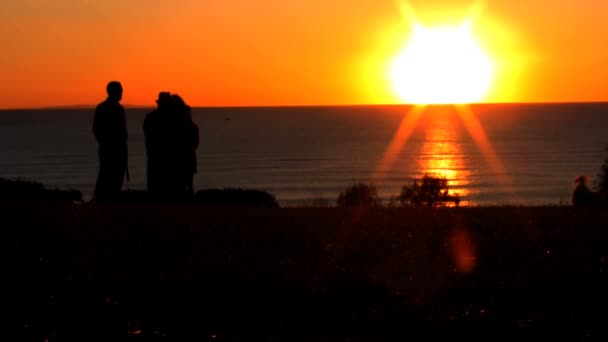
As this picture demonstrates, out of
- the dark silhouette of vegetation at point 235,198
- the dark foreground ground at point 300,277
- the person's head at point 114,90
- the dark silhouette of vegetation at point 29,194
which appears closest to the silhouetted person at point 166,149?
the person's head at point 114,90

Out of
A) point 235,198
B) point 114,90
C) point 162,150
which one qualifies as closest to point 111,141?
point 114,90

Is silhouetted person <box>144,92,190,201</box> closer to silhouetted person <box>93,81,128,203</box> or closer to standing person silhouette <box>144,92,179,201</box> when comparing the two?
standing person silhouette <box>144,92,179,201</box>

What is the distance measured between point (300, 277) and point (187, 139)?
7.56 m

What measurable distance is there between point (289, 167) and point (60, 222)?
114 m

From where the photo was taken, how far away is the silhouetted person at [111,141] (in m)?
14.6

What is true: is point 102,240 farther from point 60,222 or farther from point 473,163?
point 473,163

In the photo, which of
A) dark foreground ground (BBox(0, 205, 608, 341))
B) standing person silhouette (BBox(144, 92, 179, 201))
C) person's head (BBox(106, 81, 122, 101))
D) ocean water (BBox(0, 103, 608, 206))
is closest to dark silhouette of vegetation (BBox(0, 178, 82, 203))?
standing person silhouette (BBox(144, 92, 179, 201))

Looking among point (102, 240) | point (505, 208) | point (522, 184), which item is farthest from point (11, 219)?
point (522, 184)

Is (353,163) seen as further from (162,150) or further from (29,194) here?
(162,150)

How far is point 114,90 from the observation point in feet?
47.4

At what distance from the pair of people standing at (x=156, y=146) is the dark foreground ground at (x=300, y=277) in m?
2.70

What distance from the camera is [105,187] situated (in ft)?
50.3

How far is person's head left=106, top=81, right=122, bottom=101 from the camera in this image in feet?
47.4

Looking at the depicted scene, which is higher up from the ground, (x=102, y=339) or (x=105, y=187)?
(x=105, y=187)
